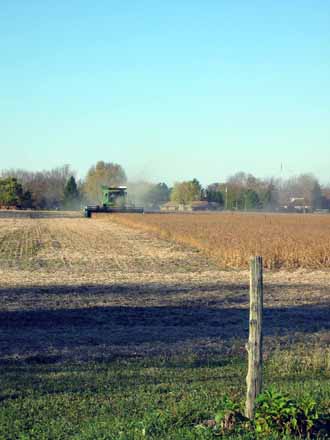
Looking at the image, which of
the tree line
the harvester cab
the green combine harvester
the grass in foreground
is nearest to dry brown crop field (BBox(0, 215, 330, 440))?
the grass in foreground

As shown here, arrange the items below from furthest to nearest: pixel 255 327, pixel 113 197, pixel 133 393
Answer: pixel 113 197 < pixel 133 393 < pixel 255 327

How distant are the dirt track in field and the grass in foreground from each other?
0.81m

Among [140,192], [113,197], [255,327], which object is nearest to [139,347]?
[255,327]

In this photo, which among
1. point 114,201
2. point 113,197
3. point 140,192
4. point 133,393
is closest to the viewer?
point 133,393

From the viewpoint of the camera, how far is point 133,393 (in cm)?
776

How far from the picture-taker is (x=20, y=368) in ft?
29.5

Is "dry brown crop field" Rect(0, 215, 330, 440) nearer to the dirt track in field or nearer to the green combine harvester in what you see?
the dirt track in field

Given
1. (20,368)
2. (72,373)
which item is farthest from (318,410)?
(20,368)

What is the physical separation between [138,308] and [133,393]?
6.92 meters

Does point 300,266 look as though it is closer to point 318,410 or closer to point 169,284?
point 169,284

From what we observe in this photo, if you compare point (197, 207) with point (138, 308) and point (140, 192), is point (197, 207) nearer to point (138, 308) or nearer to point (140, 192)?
point (140, 192)

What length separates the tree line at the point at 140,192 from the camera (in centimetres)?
12556

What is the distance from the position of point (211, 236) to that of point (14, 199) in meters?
84.3

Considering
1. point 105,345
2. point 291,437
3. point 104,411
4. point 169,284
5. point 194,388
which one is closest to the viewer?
point 291,437
